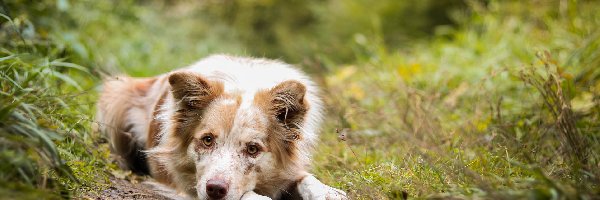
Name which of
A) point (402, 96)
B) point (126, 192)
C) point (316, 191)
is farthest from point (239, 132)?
point (402, 96)

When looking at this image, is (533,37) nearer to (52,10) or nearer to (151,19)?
(52,10)

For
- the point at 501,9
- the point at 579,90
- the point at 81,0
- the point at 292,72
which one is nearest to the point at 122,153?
the point at 292,72

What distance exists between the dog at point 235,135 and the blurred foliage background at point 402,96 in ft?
1.02

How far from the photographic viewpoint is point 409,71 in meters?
8.11

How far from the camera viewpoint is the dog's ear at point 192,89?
12.5 ft

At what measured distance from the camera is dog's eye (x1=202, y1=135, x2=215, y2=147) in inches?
146

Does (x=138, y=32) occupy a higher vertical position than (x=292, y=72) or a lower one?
lower

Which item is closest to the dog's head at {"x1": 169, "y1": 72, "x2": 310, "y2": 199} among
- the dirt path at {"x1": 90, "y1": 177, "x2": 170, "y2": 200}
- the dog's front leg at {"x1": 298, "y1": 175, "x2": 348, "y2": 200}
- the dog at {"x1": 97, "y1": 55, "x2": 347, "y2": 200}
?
the dog at {"x1": 97, "y1": 55, "x2": 347, "y2": 200}

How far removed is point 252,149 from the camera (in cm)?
370

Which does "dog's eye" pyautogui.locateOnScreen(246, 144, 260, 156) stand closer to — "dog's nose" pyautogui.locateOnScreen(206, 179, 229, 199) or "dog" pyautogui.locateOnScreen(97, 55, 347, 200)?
"dog" pyautogui.locateOnScreen(97, 55, 347, 200)

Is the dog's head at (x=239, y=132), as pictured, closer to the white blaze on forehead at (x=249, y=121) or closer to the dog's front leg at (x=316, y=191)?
the white blaze on forehead at (x=249, y=121)

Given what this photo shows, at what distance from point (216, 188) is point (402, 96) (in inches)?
133

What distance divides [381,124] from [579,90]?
5.95 feet

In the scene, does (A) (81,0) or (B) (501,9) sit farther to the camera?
(B) (501,9)
